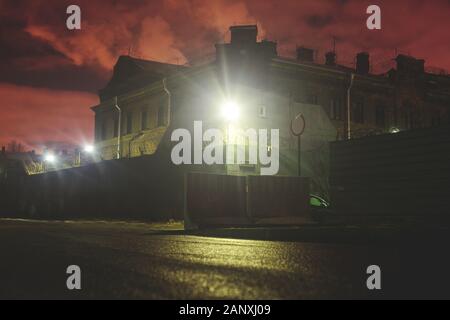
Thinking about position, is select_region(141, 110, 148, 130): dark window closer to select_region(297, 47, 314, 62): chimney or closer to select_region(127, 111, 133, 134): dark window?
select_region(127, 111, 133, 134): dark window

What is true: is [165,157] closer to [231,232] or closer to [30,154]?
[231,232]

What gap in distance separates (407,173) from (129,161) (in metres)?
13.7

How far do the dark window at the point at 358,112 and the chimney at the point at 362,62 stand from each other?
146 inches

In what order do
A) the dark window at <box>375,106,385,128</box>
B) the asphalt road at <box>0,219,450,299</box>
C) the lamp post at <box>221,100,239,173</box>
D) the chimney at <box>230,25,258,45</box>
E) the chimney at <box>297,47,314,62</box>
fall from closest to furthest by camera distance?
the asphalt road at <box>0,219,450,299</box>, the lamp post at <box>221,100,239,173</box>, the chimney at <box>230,25,258,45</box>, the chimney at <box>297,47,314,62</box>, the dark window at <box>375,106,385,128</box>

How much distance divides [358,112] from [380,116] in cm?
205

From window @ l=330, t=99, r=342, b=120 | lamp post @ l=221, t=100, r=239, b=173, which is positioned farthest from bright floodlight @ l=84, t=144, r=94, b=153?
window @ l=330, t=99, r=342, b=120

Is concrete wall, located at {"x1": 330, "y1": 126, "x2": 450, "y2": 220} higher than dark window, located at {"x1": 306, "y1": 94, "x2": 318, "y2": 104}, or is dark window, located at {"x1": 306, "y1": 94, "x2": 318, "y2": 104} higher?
dark window, located at {"x1": 306, "y1": 94, "x2": 318, "y2": 104}

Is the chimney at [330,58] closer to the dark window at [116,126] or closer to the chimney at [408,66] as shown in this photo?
the chimney at [408,66]

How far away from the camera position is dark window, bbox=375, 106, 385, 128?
38.4 meters

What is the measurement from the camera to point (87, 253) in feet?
29.5

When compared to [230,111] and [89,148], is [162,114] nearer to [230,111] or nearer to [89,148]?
[230,111]

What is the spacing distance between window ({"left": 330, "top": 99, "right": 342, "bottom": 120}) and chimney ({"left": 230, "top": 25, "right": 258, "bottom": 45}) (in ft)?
22.4

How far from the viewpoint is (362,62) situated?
1588 inches

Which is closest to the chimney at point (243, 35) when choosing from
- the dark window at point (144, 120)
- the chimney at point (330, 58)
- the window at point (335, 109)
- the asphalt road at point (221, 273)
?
the window at point (335, 109)
